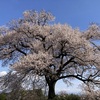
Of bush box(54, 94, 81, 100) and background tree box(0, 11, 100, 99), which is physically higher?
background tree box(0, 11, 100, 99)

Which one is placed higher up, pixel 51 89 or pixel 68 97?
pixel 51 89

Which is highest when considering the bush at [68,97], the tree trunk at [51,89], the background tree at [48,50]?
the background tree at [48,50]

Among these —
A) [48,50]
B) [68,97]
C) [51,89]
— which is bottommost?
[68,97]

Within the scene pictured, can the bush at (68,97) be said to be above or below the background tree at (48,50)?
below

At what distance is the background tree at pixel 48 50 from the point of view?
20.3 m

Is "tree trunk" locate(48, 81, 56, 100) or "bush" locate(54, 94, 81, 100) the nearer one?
"bush" locate(54, 94, 81, 100)

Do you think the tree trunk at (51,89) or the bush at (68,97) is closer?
the bush at (68,97)

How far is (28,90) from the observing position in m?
19.3

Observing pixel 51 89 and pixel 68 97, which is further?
pixel 51 89

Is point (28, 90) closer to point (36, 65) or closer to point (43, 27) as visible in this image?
point (36, 65)

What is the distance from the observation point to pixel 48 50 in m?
23.3

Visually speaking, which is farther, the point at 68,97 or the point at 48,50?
the point at 48,50

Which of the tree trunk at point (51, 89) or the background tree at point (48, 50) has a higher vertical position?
the background tree at point (48, 50)

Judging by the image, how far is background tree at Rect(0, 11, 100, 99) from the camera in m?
20.3
